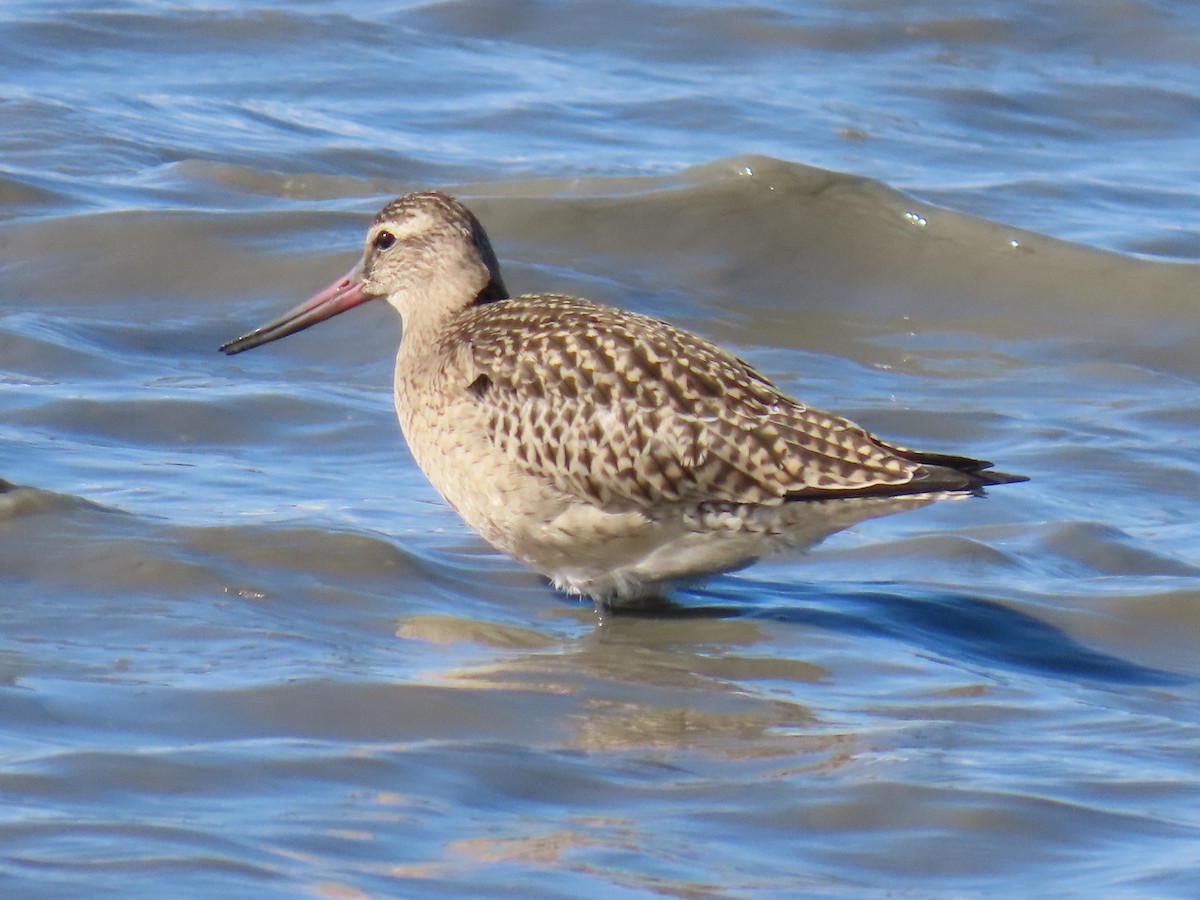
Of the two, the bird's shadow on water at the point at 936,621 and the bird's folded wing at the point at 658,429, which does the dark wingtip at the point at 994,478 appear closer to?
the bird's folded wing at the point at 658,429

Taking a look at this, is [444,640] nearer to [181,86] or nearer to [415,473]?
[415,473]

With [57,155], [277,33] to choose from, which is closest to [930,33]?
[277,33]

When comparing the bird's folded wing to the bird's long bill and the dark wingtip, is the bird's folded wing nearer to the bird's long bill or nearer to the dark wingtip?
the dark wingtip

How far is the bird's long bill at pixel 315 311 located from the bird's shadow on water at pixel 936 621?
2.00 m

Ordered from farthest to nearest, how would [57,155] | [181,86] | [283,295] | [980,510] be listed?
1. [181,86]
2. [57,155]
3. [283,295]
4. [980,510]

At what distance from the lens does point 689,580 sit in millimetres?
7906

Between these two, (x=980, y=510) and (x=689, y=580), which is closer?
(x=689, y=580)

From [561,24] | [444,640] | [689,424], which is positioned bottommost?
[444,640]

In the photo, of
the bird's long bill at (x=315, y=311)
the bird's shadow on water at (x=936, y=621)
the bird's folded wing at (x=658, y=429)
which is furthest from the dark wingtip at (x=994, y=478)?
the bird's long bill at (x=315, y=311)

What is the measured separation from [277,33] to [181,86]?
53.5 inches

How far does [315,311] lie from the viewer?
918cm

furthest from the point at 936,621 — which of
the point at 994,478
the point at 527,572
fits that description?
the point at 527,572

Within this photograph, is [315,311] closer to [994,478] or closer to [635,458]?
[635,458]

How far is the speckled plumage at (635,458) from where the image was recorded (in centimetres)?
757
